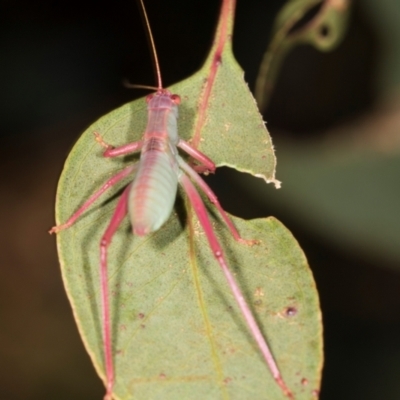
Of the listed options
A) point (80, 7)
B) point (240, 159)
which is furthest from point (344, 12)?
point (80, 7)

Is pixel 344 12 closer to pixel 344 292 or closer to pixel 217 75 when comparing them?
pixel 217 75

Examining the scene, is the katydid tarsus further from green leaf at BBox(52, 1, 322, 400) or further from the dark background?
the dark background

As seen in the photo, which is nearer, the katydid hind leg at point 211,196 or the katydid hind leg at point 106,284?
the katydid hind leg at point 106,284

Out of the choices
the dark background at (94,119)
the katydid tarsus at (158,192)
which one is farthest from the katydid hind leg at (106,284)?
the dark background at (94,119)

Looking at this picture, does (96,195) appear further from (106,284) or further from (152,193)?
(106,284)

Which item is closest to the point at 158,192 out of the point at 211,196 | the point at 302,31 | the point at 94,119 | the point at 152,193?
the point at 152,193

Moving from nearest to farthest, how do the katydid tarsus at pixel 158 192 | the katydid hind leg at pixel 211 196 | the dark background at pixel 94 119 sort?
1. the katydid tarsus at pixel 158 192
2. the katydid hind leg at pixel 211 196
3. the dark background at pixel 94 119

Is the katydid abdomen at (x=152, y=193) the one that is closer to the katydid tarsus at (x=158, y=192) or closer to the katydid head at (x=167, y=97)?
the katydid tarsus at (x=158, y=192)

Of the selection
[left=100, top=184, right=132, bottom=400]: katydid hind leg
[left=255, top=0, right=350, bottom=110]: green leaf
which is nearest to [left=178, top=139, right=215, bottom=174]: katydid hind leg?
[left=100, top=184, right=132, bottom=400]: katydid hind leg
